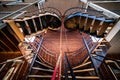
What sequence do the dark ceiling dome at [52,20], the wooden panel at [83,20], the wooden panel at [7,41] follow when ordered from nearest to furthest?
the wooden panel at [7,41] → the wooden panel at [83,20] → the dark ceiling dome at [52,20]

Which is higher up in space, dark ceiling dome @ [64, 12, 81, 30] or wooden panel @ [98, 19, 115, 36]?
dark ceiling dome @ [64, 12, 81, 30]

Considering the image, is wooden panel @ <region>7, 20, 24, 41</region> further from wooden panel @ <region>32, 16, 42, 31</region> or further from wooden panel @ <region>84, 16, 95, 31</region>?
wooden panel @ <region>84, 16, 95, 31</region>

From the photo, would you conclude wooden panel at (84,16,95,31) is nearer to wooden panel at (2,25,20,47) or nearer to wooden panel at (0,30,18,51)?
wooden panel at (2,25,20,47)

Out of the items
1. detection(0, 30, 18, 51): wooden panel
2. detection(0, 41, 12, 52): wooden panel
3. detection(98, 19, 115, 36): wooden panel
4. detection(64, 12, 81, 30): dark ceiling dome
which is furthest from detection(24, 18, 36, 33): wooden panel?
detection(98, 19, 115, 36): wooden panel

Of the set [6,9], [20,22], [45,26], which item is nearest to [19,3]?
[6,9]

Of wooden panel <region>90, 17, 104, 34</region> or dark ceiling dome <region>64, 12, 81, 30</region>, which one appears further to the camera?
dark ceiling dome <region>64, 12, 81, 30</region>

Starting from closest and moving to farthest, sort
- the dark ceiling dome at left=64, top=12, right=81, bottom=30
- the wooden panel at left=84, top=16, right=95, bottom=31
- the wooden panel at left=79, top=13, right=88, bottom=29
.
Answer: the wooden panel at left=84, top=16, right=95, bottom=31, the wooden panel at left=79, top=13, right=88, bottom=29, the dark ceiling dome at left=64, top=12, right=81, bottom=30

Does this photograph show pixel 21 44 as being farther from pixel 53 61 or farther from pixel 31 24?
pixel 53 61

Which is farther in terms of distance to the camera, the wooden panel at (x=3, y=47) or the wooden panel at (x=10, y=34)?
the wooden panel at (x=3, y=47)

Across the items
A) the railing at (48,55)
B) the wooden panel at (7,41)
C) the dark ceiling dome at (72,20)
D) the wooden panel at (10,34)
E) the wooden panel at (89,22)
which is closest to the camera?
the wooden panel at (10,34)

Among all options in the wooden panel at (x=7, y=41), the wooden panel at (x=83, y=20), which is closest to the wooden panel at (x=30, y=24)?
the wooden panel at (x=7, y=41)

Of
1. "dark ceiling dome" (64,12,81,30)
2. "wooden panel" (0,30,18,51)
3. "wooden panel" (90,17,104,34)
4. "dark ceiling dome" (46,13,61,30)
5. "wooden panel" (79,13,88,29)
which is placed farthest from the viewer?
"dark ceiling dome" (46,13,61,30)

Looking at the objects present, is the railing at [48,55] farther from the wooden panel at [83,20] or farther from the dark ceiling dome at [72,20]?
the wooden panel at [83,20]

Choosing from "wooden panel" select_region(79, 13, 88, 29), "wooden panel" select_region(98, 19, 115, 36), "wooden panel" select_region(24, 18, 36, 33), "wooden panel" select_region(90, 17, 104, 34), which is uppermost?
"wooden panel" select_region(79, 13, 88, 29)
